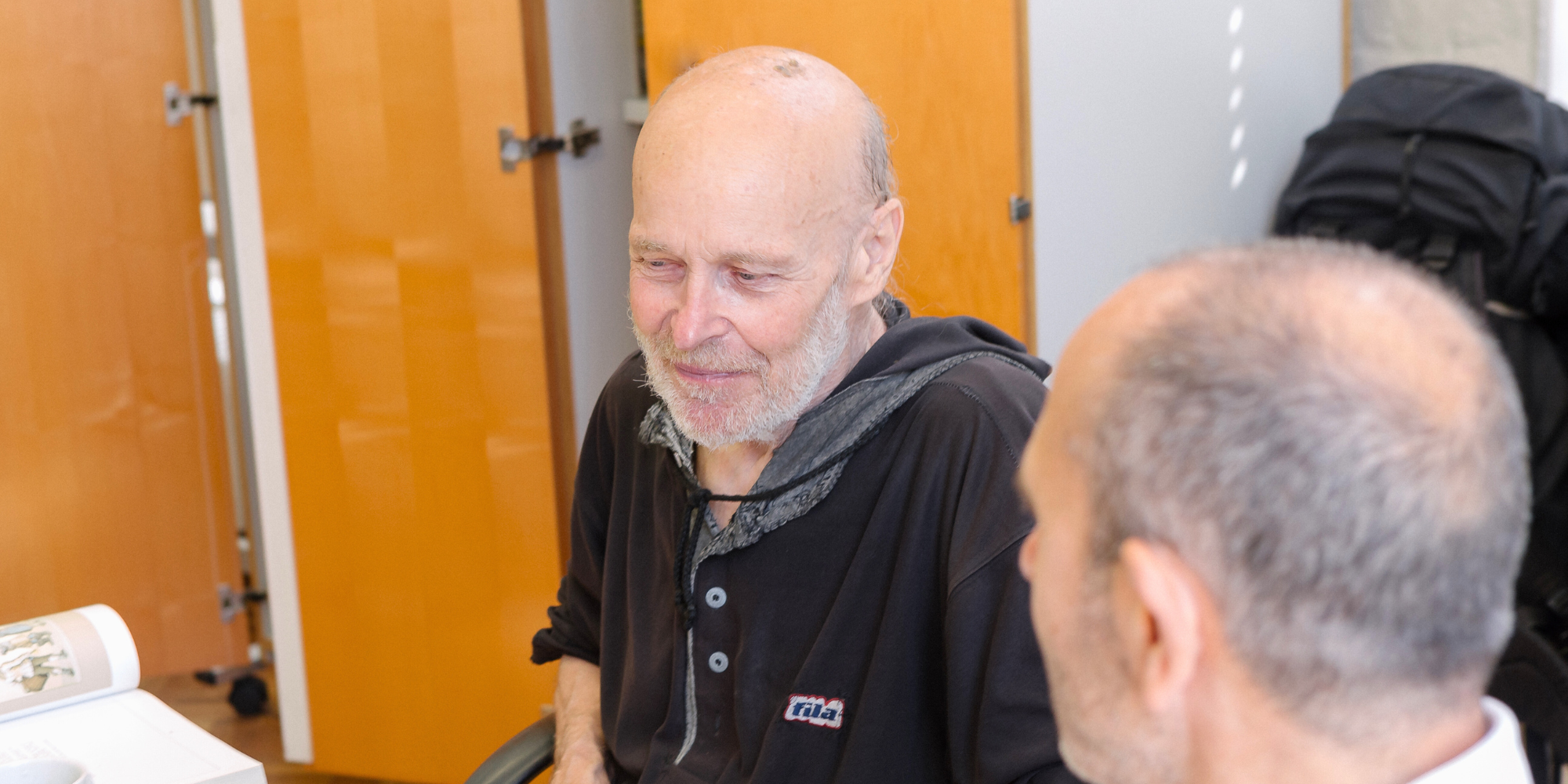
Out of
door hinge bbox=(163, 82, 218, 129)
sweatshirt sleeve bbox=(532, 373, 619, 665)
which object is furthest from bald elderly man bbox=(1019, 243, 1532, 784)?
door hinge bbox=(163, 82, 218, 129)

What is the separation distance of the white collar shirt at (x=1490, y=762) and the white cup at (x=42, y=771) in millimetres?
871

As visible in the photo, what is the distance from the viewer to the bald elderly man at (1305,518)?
56 cm

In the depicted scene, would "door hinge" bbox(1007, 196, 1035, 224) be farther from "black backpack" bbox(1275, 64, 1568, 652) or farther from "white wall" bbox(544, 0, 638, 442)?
"white wall" bbox(544, 0, 638, 442)

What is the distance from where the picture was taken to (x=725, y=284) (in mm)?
1229

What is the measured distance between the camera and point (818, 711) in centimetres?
117

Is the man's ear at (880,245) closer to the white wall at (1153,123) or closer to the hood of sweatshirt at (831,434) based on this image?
the hood of sweatshirt at (831,434)

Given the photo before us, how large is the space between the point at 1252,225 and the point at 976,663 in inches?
70.6

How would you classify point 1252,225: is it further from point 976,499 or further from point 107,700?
point 107,700

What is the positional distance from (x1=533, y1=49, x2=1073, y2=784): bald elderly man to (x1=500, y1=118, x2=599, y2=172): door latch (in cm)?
127

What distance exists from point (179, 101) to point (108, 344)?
0.62 m

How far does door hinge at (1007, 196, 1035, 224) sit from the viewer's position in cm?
210

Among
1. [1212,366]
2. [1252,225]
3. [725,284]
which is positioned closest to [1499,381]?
[1212,366]

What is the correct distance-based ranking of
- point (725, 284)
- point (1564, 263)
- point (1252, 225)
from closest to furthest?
1. point (725, 284)
2. point (1564, 263)
3. point (1252, 225)

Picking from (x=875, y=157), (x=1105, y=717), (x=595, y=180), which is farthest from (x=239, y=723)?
(x=1105, y=717)
